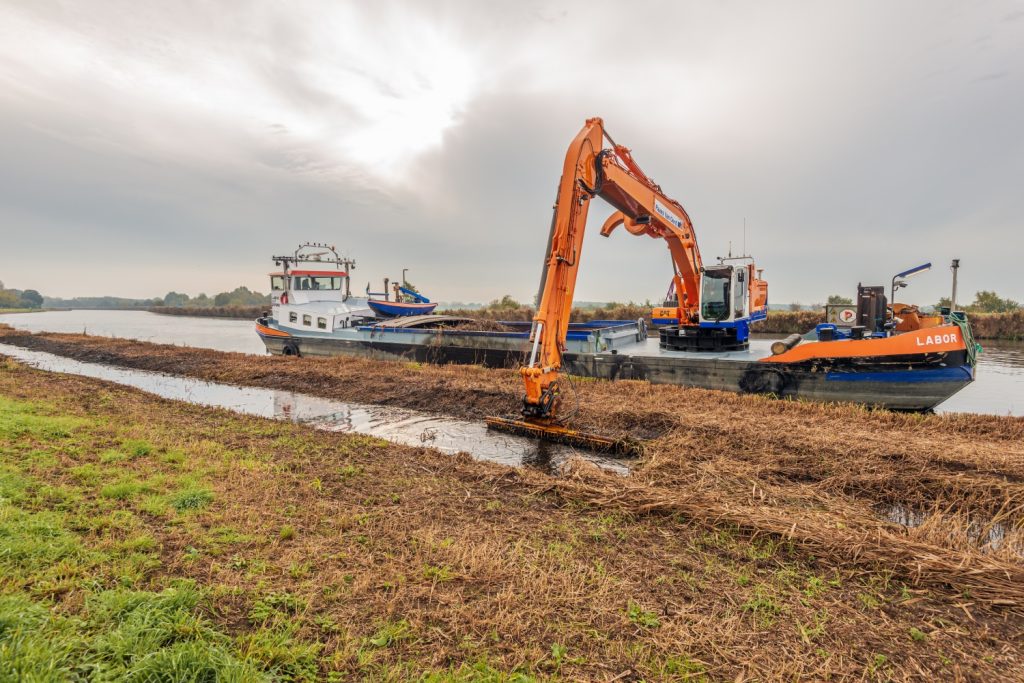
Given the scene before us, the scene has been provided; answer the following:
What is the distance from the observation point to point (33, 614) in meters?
2.71

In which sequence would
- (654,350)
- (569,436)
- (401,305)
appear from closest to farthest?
(569,436) → (654,350) → (401,305)

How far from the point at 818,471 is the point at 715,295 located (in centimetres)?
793

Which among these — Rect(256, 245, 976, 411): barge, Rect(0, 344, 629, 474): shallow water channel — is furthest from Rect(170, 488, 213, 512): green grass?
Rect(256, 245, 976, 411): barge

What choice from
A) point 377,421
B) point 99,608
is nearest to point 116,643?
point 99,608

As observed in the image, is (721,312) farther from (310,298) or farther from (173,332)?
(173,332)

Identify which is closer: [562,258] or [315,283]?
[562,258]

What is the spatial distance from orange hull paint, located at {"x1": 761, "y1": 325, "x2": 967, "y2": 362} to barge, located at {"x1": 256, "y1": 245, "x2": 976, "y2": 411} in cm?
2

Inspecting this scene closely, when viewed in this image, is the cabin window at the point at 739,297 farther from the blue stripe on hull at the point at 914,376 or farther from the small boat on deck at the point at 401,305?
the small boat on deck at the point at 401,305

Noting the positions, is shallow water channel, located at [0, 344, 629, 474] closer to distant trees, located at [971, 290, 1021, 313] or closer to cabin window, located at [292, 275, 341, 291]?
cabin window, located at [292, 275, 341, 291]

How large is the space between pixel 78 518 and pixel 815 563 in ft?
21.5

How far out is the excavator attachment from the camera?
26.0 ft

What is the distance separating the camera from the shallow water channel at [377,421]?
26.5 feet

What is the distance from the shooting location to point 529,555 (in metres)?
4.07

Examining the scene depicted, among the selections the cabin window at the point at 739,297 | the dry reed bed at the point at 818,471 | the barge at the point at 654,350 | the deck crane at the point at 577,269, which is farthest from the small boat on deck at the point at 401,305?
the cabin window at the point at 739,297
